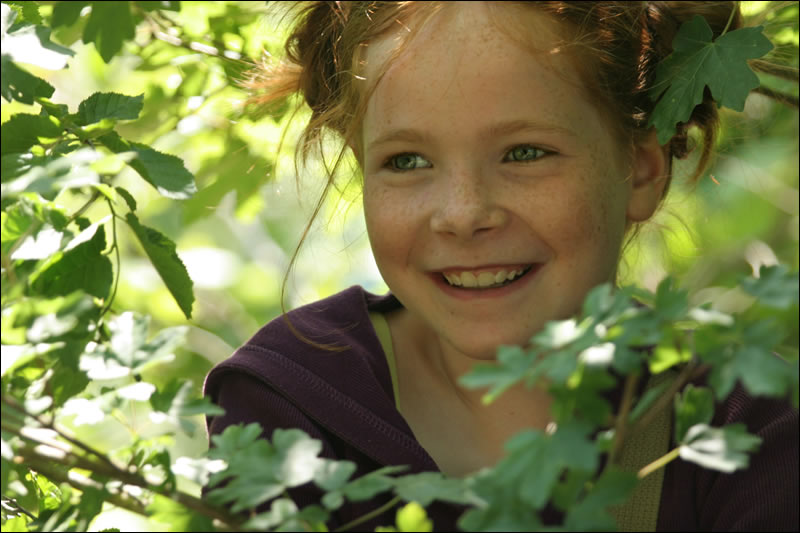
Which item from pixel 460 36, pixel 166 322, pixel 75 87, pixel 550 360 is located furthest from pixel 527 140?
pixel 75 87

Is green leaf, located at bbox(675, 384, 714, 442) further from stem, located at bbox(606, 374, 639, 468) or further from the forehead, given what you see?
the forehead

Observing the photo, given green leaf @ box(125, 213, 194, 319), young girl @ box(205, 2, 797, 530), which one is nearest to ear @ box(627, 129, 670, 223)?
young girl @ box(205, 2, 797, 530)

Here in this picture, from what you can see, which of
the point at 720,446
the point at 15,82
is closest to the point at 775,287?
the point at 720,446

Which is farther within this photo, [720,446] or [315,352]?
[315,352]

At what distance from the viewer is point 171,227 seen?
3396mm

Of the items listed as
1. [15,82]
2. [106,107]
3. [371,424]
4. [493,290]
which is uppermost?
[15,82]

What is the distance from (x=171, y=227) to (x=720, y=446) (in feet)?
8.36

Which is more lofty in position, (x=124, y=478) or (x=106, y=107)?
(x=106, y=107)

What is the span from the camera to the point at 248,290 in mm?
3441

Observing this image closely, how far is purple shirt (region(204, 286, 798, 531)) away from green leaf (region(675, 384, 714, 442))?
536 millimetres

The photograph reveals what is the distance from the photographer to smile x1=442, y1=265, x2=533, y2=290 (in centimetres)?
198

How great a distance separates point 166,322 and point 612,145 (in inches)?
63.1

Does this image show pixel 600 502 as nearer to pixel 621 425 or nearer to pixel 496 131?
pixel 621 425

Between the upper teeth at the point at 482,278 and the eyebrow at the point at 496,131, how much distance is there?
26 centimetres
